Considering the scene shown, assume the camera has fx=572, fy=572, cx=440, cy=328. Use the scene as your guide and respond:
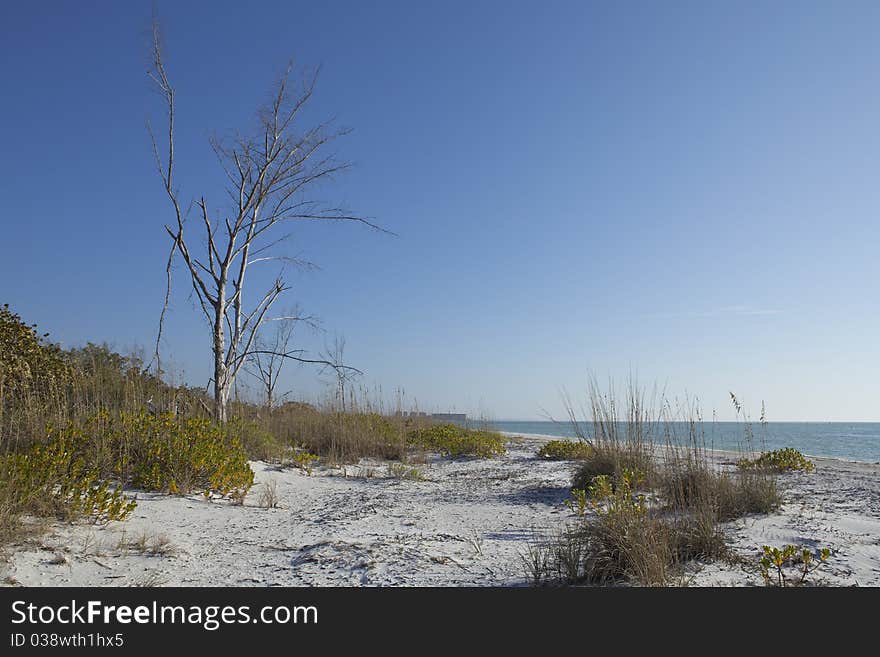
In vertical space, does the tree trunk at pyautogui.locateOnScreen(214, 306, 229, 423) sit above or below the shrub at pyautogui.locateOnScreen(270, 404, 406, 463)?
above

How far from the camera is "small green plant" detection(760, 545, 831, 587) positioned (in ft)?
8.99

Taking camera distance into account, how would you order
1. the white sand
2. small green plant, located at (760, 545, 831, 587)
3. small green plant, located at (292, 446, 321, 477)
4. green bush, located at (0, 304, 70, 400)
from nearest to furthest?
small green plant, located at (760, 545, 831, 587)
the white sand
green bush, located at (0, 304, 70, 400)
small green plant, located at (292, 446, 321, 477)

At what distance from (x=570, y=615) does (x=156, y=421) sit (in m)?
4.97

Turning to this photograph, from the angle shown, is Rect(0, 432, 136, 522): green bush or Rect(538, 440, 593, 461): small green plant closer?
Rect(0, 432, 136, 522): green bush

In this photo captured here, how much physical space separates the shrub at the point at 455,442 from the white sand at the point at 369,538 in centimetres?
367

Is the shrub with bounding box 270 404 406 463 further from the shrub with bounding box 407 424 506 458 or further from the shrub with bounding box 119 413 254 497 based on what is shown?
the shrub with bounding box 119 413 254 497

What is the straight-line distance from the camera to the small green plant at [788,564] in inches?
108

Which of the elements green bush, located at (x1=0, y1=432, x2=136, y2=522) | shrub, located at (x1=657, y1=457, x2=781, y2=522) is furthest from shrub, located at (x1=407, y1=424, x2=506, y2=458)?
green bush, located at (x1=0, y1=432, x2=136, y2=522)

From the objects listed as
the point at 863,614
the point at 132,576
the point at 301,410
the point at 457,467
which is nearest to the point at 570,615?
the point at 863,614

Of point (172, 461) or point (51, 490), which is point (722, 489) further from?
point (51, 490)

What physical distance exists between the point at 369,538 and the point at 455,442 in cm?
656

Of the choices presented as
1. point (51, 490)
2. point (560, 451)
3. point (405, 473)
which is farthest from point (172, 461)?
point (560, 451)

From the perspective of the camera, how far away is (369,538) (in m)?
4.36

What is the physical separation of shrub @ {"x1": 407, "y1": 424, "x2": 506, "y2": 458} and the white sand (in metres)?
3.67
